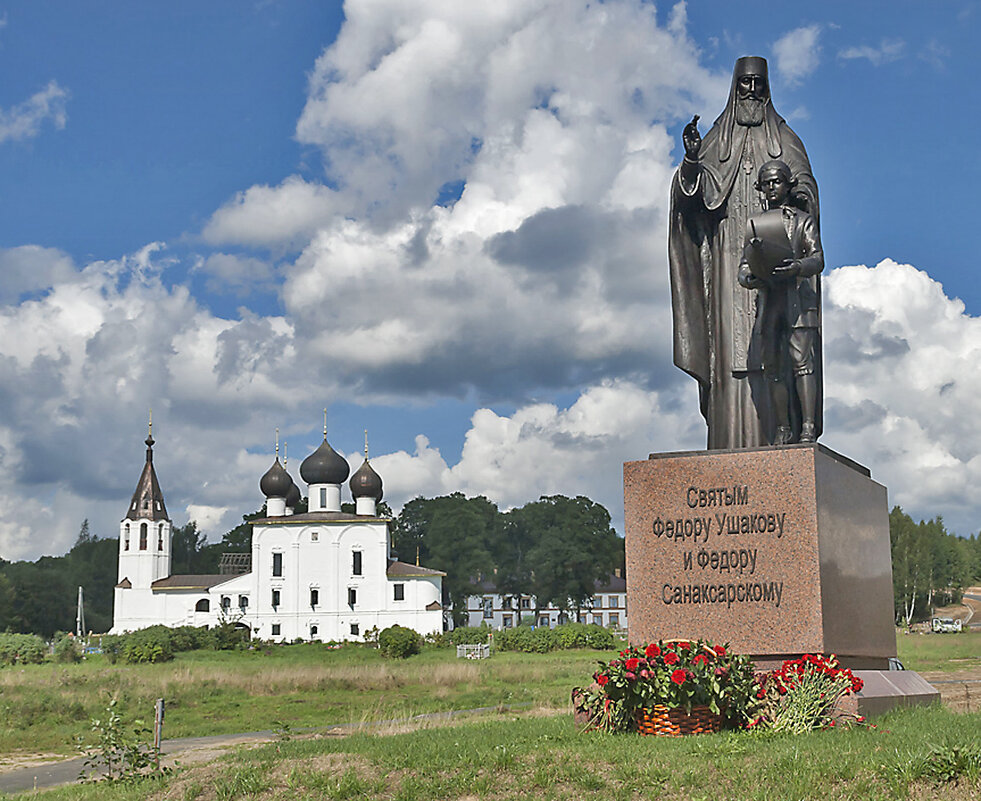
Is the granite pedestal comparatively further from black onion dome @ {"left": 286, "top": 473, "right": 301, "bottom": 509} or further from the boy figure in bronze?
black onion dome @ {"left": 286, "top": 473, "right": 301, "bottom": 509}

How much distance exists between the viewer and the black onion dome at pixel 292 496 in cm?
8019

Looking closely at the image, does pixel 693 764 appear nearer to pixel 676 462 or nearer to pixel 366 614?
pixel 676 462

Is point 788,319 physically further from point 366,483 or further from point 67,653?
point 366,483

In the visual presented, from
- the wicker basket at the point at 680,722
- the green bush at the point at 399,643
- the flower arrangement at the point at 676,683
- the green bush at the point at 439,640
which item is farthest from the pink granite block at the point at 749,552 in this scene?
the green bush at the point at 439,640

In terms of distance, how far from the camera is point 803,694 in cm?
820

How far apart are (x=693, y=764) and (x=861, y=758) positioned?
39.5 inches

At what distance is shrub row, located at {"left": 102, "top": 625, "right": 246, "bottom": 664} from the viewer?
2156 inches

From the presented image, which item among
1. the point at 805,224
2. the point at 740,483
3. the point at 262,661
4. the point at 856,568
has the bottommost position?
the point at 262,661

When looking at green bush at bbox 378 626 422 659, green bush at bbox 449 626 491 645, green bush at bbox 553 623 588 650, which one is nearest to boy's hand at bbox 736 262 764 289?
green bush at bbox 553 623 588 650

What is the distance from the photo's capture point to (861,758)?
6727mm

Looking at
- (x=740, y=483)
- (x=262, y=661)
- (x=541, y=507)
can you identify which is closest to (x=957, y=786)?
(x=740, y=483)

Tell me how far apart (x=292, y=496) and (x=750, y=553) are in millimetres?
73843

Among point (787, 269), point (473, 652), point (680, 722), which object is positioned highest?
point (787, 269)

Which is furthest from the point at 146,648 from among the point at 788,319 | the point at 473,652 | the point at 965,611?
the point at 965,611
